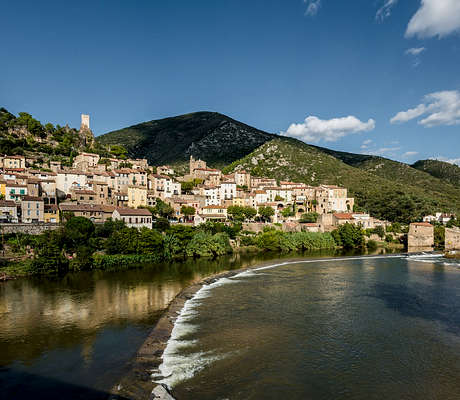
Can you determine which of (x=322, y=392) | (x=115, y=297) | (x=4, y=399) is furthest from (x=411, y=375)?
(x=115, y=297)

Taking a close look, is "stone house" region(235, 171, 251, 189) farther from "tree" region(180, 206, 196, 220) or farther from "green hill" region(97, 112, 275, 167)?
"green hill" region(97, 112, 275, 167)

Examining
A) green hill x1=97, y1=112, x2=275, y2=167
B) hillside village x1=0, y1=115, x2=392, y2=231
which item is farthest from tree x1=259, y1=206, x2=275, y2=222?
green hill x1=97, y1=112, x2=275, y2=167

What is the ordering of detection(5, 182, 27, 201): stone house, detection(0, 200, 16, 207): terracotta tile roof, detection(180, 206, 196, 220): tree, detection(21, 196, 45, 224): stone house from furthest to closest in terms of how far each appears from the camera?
detection(180, 206, 196, 220): tree
detection(5, 182, 27, 201): stone house
detection(21, 196, 45, 224): stone house
detection(0, 200, 16, 207): terracotta tile roof

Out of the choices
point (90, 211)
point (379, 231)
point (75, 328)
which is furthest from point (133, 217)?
point (379, 231)

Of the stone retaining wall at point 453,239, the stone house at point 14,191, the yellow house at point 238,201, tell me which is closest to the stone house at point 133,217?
the stone house at point 14,191

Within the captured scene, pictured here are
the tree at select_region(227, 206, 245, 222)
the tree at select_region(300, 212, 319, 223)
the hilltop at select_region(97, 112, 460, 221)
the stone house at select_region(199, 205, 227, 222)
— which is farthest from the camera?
the hilltop at select_region(97, 112, 460, 221)

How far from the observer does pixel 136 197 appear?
50.3 metres

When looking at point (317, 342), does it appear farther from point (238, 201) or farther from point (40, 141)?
point (40, 141)

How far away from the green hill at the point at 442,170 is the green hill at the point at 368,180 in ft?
45.2

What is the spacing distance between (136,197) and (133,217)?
1019 cm

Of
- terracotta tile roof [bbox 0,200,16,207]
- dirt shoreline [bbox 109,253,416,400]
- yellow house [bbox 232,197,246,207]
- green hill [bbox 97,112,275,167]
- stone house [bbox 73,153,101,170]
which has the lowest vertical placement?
dirt shoreline [bbox 109,253,416,400]

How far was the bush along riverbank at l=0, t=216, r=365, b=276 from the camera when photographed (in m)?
30.0

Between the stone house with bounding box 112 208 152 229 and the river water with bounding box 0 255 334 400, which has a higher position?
the stone house with bounding box 112 208 152 229

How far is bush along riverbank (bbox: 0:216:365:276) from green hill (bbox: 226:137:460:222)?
3238 cm
